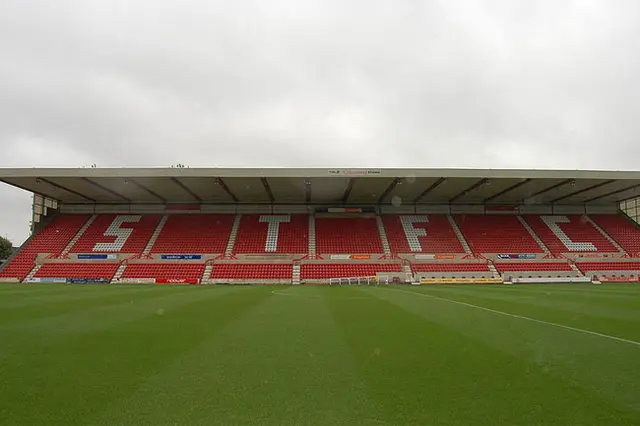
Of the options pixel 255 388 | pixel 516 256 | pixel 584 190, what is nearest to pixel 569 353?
pixel 255 388

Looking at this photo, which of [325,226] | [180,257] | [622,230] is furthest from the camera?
[622,230]

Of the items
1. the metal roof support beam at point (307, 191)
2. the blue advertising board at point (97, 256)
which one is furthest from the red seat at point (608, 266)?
the blue advertising board at point (97, 256)

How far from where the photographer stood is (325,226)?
3484 centimetres

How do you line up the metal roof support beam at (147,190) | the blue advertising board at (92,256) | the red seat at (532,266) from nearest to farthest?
the metal roof support beam at (147,190), the red seat at (532,266), the blue advertising board at (92,256)

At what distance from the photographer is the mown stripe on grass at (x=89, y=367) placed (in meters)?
3.46

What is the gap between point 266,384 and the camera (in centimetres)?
412

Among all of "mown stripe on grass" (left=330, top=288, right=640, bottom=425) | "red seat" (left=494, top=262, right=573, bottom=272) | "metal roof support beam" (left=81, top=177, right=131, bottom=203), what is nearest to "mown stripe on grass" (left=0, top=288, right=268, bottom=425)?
"mown stripe on grass" (left=330, top=288, right=640, bottom=425)

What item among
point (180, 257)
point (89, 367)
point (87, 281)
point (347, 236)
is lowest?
point (89, 367)

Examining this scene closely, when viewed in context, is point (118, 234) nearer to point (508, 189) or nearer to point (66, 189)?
point (66, 189)

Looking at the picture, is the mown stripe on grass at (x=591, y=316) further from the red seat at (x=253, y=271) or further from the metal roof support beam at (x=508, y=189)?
the red seat at (x=253, y=271)

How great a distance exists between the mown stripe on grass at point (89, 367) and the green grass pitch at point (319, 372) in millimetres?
20

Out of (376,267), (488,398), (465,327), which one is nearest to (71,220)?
(376,267)

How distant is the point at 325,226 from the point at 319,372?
3028 cm

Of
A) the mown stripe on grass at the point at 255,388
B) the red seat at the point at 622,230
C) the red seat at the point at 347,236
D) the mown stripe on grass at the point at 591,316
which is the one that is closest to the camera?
the mown stripe on grass at the point at 255,388
